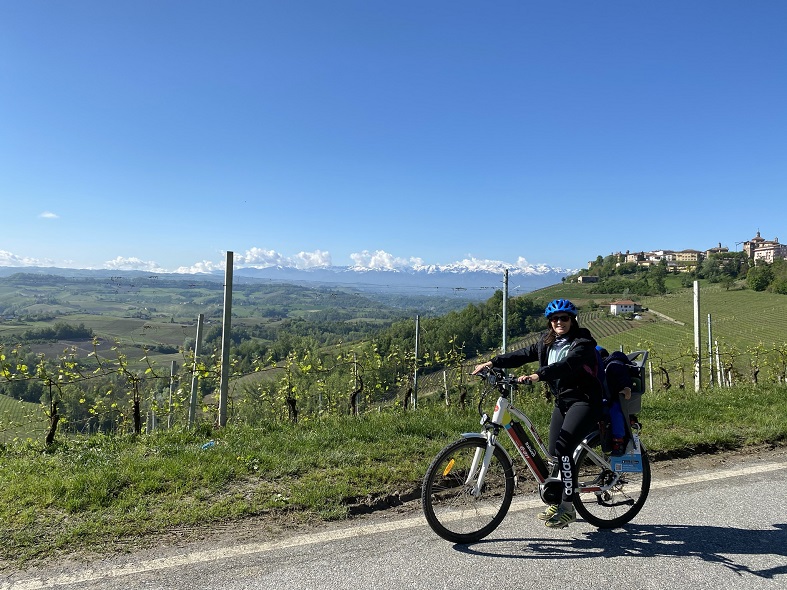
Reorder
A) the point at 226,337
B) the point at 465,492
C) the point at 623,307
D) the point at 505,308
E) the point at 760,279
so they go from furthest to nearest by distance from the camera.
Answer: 1. the point at 760,279
2. the point at 623,307
3. the point at 505,308
4. the point at 226,337
5. the point at 465,492

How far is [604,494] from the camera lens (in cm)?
419

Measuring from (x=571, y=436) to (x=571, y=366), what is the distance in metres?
0.60

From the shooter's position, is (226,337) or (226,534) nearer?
(226,534)

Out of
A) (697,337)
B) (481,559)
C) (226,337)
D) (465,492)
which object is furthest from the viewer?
(697,337)

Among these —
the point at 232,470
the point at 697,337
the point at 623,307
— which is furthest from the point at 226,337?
the point at 623,307

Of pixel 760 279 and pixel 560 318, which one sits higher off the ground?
pixel 760 279

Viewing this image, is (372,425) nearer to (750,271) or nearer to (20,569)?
(20,569)

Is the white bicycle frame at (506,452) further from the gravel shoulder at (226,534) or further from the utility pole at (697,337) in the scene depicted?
the utility pole at (697,337)

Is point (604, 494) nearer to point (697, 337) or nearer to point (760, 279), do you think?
point (697, 337)

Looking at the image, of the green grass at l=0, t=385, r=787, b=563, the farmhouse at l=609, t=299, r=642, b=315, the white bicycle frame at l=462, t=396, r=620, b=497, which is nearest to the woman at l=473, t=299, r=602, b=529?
the white bicycle frame at l=462, t=396, r=620, b=497

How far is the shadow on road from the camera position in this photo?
11.8ft

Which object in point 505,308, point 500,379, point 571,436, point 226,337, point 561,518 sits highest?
point 505,308

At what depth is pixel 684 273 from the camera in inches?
2943

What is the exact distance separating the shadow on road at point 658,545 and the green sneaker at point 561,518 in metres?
0.12
